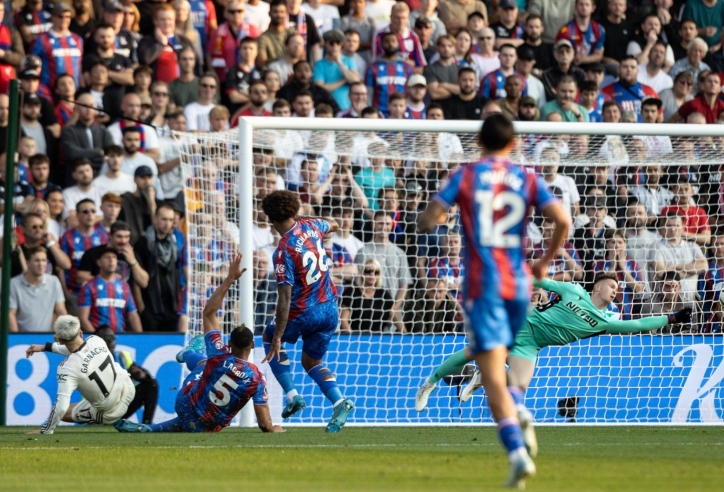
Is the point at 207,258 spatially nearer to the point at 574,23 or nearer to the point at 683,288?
the point at 683,288

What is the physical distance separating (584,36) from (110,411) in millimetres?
10418

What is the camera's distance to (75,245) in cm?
1412

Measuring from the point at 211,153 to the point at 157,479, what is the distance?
22.5 feet

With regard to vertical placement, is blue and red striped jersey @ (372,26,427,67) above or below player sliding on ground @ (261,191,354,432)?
above

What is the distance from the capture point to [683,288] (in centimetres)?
1352

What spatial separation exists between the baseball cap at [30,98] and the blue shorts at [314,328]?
578cm

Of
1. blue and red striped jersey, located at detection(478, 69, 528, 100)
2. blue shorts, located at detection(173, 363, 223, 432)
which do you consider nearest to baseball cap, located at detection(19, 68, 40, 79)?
blue shorts, located at detection(173, 363, 223, 432)

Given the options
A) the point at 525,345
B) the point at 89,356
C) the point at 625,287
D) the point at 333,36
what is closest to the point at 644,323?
the point at 525,345

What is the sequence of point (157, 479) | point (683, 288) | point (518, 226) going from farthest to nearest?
point (683, 288), point (157, 479), point (518, 226)

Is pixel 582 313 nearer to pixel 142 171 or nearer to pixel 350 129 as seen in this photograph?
pixel 350 129

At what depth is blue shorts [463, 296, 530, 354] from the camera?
21.0ft

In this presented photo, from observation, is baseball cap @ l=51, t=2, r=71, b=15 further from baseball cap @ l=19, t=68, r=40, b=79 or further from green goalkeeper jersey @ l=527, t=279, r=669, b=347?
green goalkeeper jersey @ l=527, t=279, r=669, b=347

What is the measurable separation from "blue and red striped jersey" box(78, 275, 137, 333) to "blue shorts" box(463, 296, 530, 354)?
7.84 m

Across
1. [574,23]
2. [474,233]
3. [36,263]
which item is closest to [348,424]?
[36,263]
